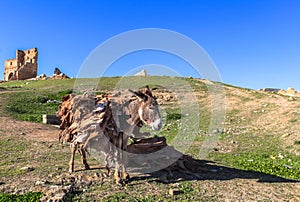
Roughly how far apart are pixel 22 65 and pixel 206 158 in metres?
73.2

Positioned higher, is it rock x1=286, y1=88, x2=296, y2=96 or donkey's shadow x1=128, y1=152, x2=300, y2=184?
rock x1=286, y1=88, x2=296, y2=96

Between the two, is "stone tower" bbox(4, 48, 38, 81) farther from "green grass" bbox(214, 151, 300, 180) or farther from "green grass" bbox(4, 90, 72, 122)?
"green grass" bbox(214, 151, 300, 180)

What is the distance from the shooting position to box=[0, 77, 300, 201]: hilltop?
812 centimetres

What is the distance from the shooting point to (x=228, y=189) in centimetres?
870

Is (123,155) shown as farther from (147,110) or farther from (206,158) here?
(206,158)

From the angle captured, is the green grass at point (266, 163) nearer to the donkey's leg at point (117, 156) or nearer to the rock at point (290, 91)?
the donkey's leg at point (117, 156)

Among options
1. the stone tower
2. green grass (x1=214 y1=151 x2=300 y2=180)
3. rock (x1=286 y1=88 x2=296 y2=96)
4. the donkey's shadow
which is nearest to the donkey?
the donkey's shadow

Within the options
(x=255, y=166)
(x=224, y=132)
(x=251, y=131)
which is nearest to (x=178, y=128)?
(x=224, y=132)

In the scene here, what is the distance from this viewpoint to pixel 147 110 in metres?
7.61

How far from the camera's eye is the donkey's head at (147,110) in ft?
24.5

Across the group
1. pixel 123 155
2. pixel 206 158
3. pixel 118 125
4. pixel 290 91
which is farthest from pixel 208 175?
pixel 290 91

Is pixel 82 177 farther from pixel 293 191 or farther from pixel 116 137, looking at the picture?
pixel 293 191

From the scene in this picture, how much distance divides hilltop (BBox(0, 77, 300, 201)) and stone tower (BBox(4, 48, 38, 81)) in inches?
1551

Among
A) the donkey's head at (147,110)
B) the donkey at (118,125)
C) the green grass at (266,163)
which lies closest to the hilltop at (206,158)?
the green grass at (266,163)
